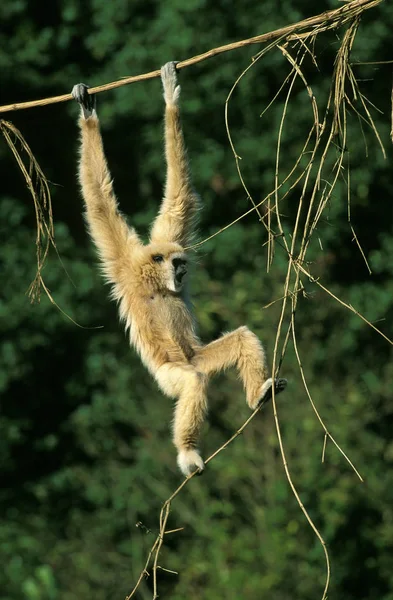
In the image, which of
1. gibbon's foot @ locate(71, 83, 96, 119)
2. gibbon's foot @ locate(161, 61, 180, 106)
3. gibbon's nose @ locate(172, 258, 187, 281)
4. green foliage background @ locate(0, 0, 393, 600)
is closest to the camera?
gibbon's foot @ locate(71, 83, 96, 119)

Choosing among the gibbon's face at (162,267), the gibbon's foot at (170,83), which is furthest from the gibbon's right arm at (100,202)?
the gibbon's foot at (170,83)

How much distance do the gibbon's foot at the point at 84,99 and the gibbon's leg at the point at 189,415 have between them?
1.60m

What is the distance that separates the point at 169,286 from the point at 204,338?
6194mm

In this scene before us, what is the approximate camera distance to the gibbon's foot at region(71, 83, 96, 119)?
18.0ft

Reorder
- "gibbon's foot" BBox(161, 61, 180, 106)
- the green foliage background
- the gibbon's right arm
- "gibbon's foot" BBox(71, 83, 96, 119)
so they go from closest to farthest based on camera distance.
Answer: "gibbon's foot" BBox(71, 83, 96, 119) < "gibbon's foot" BBox(161, 61, 180, 106) < the gibbon's right arm < the green foliage background

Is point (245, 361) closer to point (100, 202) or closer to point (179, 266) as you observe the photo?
point (179, 266)

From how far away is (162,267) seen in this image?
640 centimetres

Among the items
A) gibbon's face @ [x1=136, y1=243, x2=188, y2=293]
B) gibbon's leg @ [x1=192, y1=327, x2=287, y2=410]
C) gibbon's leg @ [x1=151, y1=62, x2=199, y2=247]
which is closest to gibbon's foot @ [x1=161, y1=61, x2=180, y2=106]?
gibbon's leg @ [x1=151, y1=62, x2=199, y2=247]

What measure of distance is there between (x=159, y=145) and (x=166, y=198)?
289 inches

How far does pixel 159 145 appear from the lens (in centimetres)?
1388

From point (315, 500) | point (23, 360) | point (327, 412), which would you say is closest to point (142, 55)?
point (23, 360)

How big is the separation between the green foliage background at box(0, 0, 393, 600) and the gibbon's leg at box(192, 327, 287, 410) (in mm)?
4767

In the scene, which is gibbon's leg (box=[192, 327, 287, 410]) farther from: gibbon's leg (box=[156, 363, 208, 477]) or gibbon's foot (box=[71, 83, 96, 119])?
gibbon's foot (box=[71, 83, 96, 119])

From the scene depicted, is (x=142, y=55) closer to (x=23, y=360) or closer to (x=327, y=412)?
(x=23, y=360)
